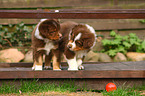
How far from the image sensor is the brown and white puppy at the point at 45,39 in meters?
3.80

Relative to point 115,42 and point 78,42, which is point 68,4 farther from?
point 78,42

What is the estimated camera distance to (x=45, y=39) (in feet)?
12.9

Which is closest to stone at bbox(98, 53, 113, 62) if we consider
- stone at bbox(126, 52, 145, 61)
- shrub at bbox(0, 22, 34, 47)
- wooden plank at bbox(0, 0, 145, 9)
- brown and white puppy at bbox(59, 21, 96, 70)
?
stone at bbox(126, 52, 145, 61)

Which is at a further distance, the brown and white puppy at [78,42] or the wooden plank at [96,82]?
the wooden plank at [96,82]

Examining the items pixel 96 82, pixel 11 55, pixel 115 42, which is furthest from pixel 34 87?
pixel 115 42

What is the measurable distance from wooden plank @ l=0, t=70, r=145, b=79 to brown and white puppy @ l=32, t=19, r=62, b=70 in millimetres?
267

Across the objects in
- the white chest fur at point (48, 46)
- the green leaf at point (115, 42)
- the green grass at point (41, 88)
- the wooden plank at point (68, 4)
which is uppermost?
the wooden plank at point (68, 4)

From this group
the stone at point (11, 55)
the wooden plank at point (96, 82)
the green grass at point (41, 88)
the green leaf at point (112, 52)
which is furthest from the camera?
the green leaf at point (112, 52)

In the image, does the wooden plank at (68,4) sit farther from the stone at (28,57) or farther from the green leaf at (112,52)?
the stone at (28,57)

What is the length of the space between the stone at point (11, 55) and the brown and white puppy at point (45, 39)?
3.00m

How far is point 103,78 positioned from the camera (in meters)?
3.96

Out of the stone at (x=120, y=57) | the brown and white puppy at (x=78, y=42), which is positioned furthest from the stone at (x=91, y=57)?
the brown and white puppy at (x=78, y=42)

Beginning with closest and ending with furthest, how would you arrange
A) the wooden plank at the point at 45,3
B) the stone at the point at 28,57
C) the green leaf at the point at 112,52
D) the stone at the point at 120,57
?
the stone at the point at 28,57 → the stone at the point at 120,57 → the green leaf at the point at 112,52 → the wooden plank at the point at 45,3

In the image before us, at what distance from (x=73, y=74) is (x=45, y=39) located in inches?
33.1
